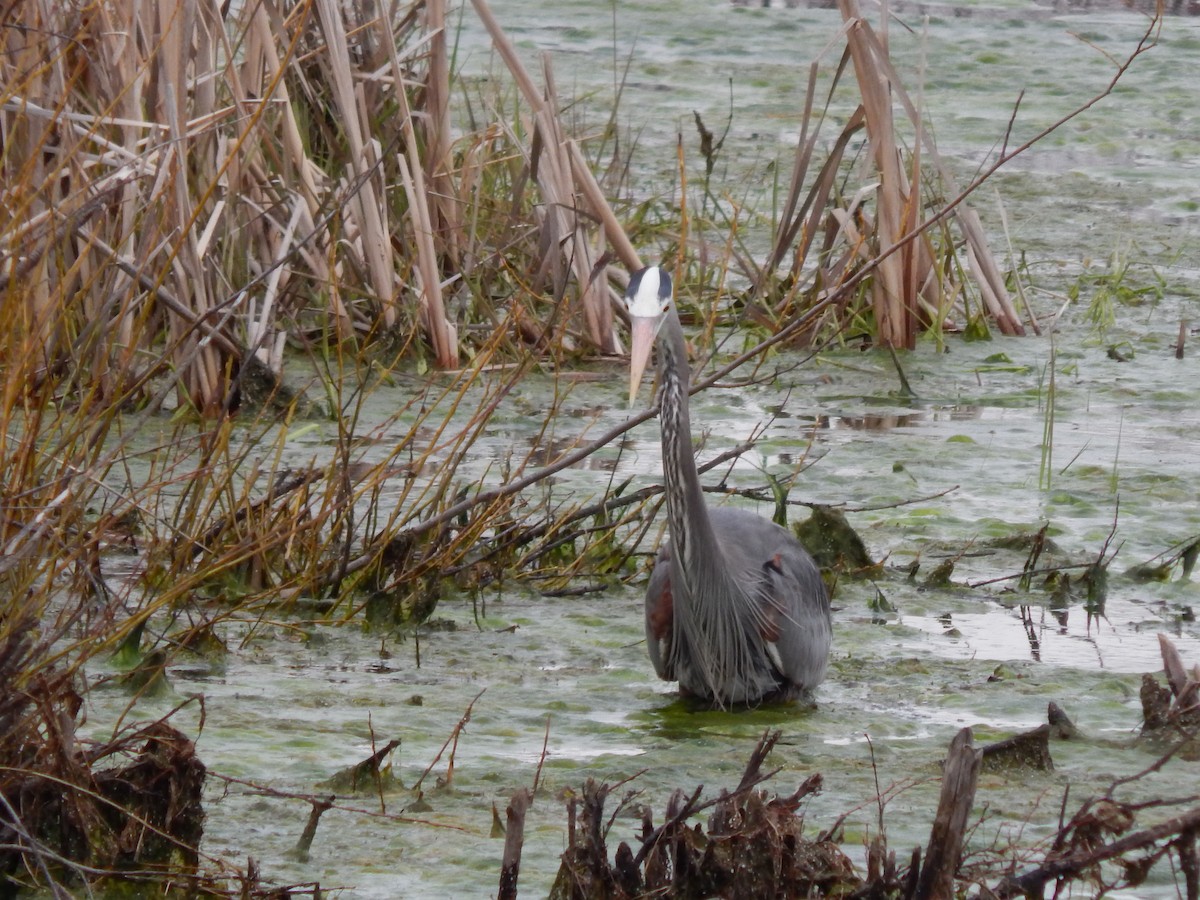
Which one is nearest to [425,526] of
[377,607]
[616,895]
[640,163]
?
[377,607]

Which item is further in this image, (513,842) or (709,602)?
(709,602)

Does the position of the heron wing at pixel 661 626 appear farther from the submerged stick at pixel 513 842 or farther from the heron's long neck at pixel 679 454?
the submerged stick at pixel 513 842

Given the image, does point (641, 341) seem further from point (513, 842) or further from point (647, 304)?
point (513, 842)

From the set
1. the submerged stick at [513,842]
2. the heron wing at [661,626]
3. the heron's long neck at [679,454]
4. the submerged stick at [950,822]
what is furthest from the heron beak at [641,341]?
the submerged stick at [950,822]

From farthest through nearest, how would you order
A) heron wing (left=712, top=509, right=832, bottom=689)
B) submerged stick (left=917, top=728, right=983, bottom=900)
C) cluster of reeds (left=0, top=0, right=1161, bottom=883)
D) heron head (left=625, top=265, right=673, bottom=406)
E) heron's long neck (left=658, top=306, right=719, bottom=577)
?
heron wing (left=712, top=509, right=832, bottom=689)
heron's long neck (left=658, top=306, right=719, bottom=577)
heron head (left=625, top=265, right=673, bottom=406)
cluster of reeds (left=0, top=0, right=1161, bottom=883)
submerged stick (left=917, top=728, right=983, bottom=900)

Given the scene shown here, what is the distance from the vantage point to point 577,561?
5.32m

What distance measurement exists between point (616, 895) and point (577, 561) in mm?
2467

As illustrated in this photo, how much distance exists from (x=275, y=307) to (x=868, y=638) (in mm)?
2680

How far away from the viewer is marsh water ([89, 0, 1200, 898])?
141 inches

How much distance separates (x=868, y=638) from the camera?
5.05 m

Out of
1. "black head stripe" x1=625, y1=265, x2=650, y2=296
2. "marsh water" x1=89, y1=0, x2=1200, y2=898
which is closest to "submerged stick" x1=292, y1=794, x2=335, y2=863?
"marsh water" x1=89, y1=0, x2=1200, y2=898

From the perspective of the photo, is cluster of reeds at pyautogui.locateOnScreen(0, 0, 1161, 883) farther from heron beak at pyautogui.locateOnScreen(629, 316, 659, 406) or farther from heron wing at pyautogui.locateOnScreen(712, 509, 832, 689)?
heron wing at pyautogui.locateOnScreen(712, 509, 832, 689)

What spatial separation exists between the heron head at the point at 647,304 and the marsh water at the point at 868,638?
33.4 inches

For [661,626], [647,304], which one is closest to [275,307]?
[661,626]
